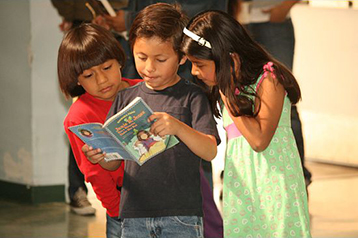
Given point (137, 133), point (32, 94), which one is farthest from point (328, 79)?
point (137, 133)

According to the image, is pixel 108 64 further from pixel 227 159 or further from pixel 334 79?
pixel 334 79

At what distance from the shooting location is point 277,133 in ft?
7.69

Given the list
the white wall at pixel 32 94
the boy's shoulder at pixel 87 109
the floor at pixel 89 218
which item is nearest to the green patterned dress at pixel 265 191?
the boy's shoulder at pixel 87 109

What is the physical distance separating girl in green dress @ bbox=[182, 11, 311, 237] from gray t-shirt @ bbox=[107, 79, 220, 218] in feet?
0.60

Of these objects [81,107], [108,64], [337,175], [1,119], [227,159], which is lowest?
[337,175]

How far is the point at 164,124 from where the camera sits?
1925 millimetres

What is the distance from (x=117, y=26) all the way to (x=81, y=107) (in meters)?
1.40

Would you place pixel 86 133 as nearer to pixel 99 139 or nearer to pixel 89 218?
pixel 99 139

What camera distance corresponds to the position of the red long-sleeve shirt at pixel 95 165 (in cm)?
226

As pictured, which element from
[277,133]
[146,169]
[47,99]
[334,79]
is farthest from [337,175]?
[146,169]

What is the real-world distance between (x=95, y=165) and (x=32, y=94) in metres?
2.38

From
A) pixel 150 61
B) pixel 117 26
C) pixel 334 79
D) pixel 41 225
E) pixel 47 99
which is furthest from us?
pixel 334 79

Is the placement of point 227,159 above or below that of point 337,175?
above

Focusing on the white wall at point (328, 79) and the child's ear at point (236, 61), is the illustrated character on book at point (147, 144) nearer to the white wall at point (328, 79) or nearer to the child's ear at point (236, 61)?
the child's ear at point (236, 61)
